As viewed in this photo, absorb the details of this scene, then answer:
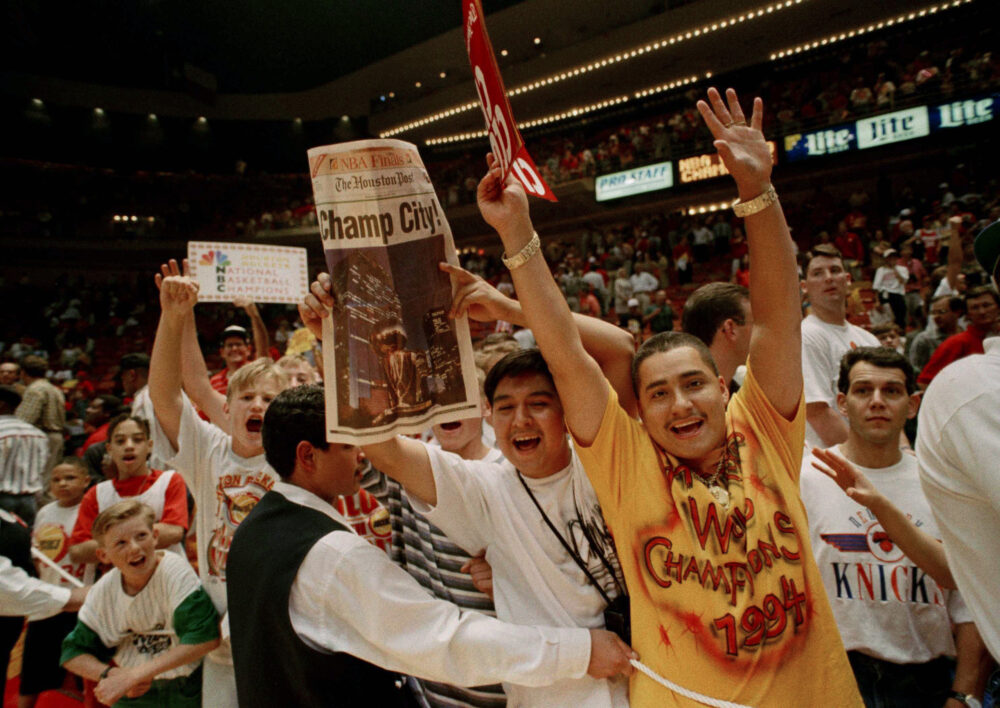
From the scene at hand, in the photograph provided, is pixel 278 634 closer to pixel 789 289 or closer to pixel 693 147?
pixel 789 289

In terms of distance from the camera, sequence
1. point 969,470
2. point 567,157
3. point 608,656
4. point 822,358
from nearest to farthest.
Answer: point 969,470
point 608,656
point 822,358
point 567,157

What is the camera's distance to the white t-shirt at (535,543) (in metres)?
1.38

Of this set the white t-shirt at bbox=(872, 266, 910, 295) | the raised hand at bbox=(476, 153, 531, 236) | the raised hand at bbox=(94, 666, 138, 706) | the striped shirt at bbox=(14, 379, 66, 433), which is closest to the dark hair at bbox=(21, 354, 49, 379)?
the striped shirt at bbox=(14, 379, 66, 433)

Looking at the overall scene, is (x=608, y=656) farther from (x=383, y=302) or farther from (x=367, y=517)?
(x=367, y=517)

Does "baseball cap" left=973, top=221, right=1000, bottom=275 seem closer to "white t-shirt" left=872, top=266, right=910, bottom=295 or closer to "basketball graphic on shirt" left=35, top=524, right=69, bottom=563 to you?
"basketball graphic on shirt" left=35, top=524, right=69, bottom=563

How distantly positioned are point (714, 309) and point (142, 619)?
245 centimetres

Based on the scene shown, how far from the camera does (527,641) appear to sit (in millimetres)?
1275

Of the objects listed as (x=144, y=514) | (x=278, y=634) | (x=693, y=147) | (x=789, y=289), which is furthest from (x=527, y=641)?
(x=693, y=147)

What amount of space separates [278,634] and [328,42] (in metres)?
22.2

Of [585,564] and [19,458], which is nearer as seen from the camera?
[585,564]

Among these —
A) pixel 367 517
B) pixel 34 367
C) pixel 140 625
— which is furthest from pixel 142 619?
pixel 34 367

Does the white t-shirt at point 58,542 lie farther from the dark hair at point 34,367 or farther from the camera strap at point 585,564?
the camera strap at point 585,564

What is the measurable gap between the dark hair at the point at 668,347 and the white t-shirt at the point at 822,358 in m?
1.45

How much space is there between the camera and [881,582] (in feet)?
5.71
